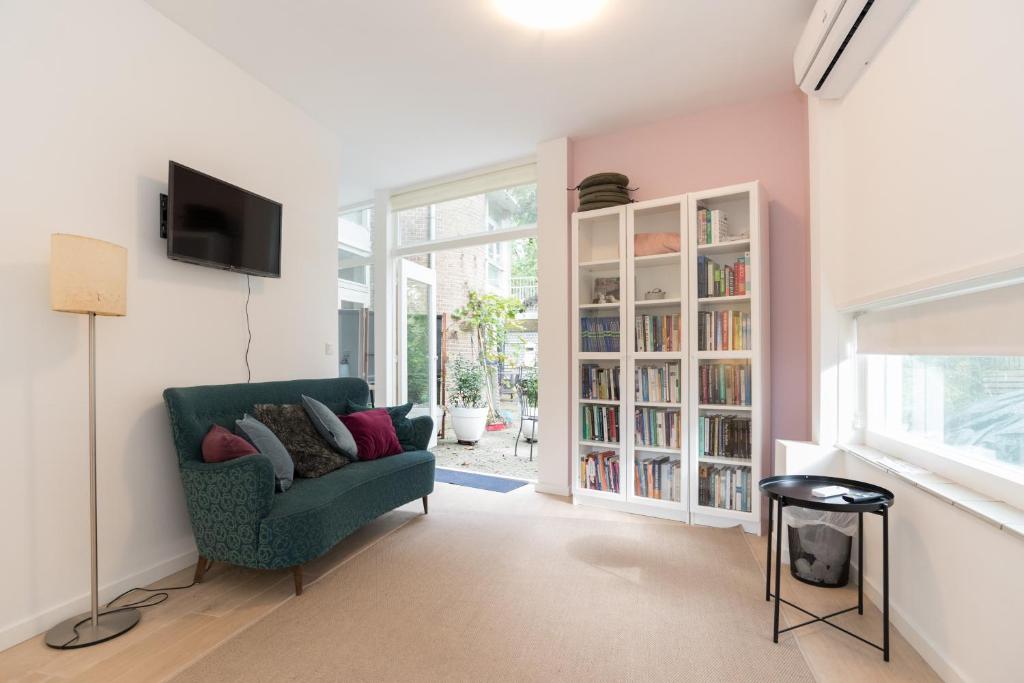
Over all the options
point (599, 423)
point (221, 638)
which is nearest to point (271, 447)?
point (221, 638)

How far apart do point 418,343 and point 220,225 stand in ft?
9.53

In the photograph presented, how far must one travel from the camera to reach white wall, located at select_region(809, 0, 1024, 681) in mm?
1394

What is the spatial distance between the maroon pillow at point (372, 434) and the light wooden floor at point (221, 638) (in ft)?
1.89

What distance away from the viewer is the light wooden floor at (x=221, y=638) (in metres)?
1.70

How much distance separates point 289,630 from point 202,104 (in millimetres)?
2749

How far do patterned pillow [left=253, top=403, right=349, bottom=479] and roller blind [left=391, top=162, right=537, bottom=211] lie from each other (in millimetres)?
2612

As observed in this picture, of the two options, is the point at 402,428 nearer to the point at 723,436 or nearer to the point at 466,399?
the point at 723,436

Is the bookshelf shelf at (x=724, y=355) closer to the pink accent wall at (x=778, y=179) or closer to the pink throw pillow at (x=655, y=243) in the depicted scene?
the pink accent wall at (x=778, y=179)

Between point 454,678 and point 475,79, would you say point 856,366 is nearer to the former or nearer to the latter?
point 454,678

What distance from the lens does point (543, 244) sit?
391 centimetres

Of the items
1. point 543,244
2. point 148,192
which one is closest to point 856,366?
point 543,244

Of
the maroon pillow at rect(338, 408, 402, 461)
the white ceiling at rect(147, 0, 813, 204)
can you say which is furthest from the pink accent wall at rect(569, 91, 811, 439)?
the maroon pillow at rect(338, 408, 402, 461)

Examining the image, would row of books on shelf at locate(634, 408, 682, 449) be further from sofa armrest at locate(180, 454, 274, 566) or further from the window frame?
sofa armrest at locate(180, 454, 274, 566)

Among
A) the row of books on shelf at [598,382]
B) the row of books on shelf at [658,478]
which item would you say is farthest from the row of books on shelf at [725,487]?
the row of books on shelf at [598,382]
